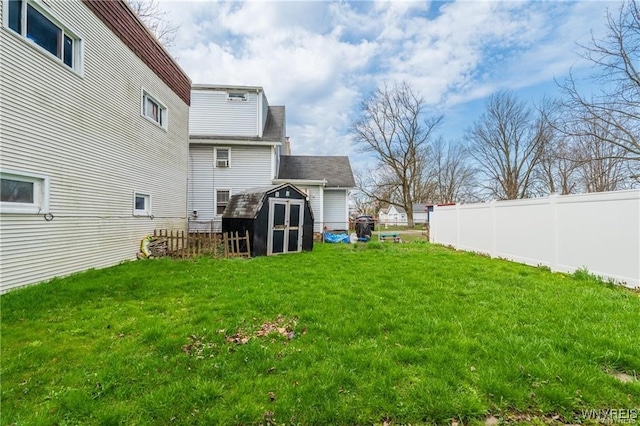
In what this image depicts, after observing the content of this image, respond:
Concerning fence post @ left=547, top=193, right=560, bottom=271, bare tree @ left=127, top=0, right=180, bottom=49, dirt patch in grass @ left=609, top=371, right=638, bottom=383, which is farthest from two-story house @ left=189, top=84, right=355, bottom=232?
dirt patch in grass @ left=609, top=371, right=638, bottom=383

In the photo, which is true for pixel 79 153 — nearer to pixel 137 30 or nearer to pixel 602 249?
pixel 137 30

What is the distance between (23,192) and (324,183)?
1190 cm

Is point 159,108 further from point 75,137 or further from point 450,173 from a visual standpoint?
point 450,173

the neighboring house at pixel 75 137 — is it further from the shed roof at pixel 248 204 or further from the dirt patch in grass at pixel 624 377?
the dirt patch in grass at pixel 624 377

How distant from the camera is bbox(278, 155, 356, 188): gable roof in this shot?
17.0 metres

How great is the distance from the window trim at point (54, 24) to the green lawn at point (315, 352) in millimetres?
4611

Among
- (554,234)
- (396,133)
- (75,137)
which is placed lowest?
(554,234)

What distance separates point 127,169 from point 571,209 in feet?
39.2

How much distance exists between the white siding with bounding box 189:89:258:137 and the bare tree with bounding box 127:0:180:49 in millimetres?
2939

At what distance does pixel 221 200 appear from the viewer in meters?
15.0

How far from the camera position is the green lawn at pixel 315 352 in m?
2.27

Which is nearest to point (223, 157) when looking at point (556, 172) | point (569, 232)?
point (569, 232)

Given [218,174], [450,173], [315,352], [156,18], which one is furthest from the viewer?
[450,173]

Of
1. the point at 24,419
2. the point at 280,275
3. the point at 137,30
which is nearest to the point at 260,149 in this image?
the point at 137,30
